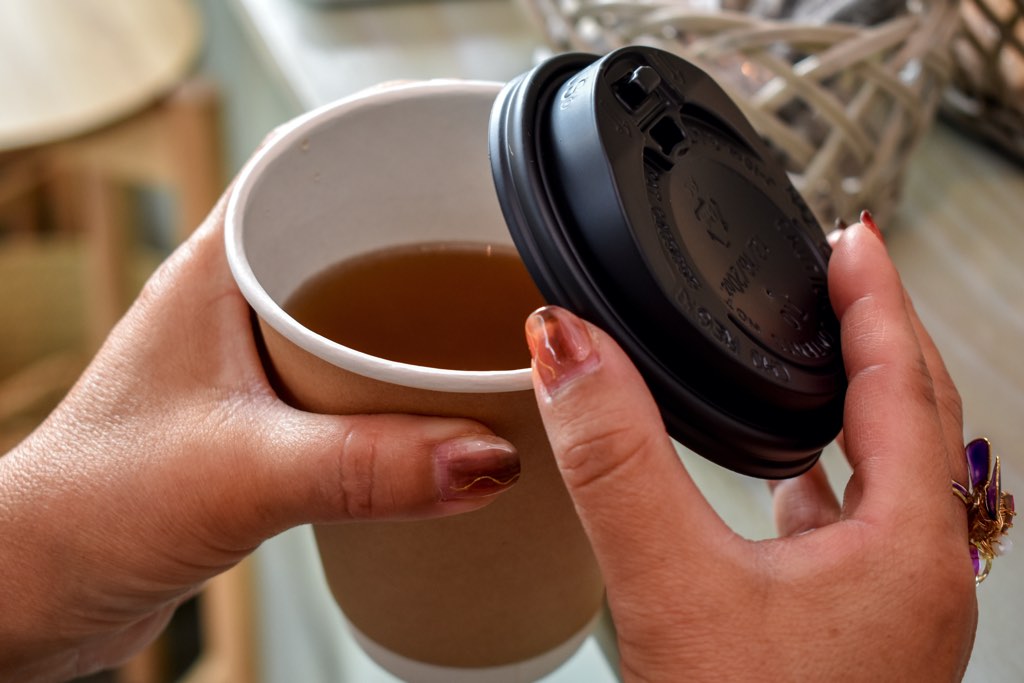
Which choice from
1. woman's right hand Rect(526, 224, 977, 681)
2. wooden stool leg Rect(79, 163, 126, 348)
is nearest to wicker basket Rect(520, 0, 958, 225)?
woman's right hand Rect(526, 224, 977, 681)

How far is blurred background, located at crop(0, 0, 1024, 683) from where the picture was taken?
1.99 ft

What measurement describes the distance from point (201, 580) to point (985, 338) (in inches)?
19.9

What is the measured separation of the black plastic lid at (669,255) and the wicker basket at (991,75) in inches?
15.3

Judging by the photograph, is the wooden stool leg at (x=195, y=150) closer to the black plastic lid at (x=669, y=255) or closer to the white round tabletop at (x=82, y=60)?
the white round tabletop at (x=82, y=60)

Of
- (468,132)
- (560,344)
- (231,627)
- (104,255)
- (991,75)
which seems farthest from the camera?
→ (104,255)

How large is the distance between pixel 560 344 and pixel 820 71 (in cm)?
36

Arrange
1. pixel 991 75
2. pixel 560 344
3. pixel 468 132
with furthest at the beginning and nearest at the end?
pixel 991 75 → pixel 468 132 → pixel 560 344

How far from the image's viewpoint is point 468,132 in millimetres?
518

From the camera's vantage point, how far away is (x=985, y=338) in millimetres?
655

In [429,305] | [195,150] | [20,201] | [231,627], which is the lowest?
[231,627]

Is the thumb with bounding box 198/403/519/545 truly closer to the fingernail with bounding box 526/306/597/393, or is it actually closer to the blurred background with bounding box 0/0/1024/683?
the fingernail with bounding box 526/306/597/393

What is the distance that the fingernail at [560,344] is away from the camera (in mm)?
325

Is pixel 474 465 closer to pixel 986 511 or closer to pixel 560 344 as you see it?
pixel 560 344

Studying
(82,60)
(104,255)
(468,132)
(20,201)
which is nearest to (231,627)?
(104,255)
